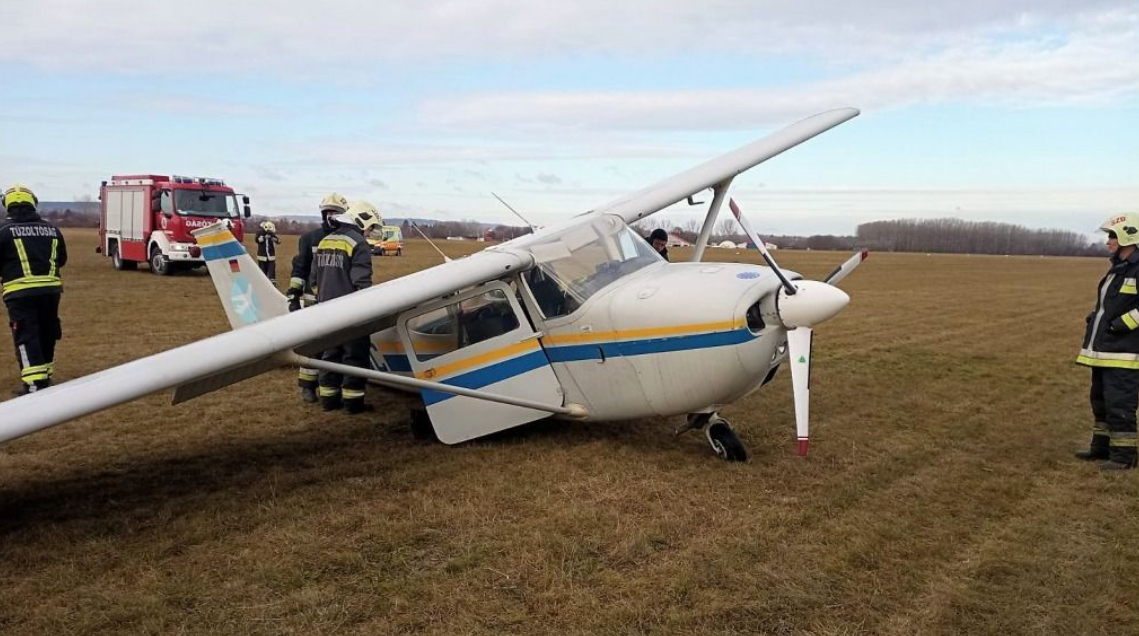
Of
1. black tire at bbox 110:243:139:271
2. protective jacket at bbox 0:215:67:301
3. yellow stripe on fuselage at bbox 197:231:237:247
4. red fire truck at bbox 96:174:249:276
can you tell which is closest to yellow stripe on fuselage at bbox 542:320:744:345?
yellow stripe on fuselage at bbox 197:231:237:247

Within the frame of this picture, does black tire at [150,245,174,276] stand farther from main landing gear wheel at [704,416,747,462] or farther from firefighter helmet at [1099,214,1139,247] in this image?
firefighter helmet at [1099,214,1139,247]

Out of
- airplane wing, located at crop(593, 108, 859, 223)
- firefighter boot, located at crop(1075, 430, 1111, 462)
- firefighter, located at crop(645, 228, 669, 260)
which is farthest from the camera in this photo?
firefighter, located at crop(645, 228, 669, 260)

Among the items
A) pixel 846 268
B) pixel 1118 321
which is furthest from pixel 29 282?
pixel 1118 321

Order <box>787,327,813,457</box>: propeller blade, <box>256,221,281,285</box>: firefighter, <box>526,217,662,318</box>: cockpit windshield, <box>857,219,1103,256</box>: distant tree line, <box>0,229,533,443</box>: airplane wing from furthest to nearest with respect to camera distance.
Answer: <box>857,219,1103,256</box>: distant tree line → <box>256,221,281,285</box>: firefighter → <box>526,217,662,318</box>: cockpit windshield → <box>787,327,813,457</box>: propeller blade → <box>0,229,533,443</box>: airplane wing

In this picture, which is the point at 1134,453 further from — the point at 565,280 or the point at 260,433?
the point at 260,433

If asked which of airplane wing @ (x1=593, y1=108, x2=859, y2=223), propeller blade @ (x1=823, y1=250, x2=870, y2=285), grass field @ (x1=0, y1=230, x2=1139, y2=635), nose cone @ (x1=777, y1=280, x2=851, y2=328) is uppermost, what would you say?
airplane wing @ (x1=593, y1=108, x2=859, y2=223)

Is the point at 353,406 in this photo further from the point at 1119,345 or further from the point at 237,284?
the point at 1119,345

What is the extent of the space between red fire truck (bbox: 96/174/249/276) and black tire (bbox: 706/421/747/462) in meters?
22.1

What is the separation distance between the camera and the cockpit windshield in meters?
6.56

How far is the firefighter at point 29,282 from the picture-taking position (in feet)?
26.3

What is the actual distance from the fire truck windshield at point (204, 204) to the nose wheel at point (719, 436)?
22653mm

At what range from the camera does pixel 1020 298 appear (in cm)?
2567

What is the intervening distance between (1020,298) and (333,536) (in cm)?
2687

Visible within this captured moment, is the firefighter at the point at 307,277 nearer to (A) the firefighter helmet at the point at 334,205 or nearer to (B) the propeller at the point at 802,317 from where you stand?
(A) the firefighter helmet at the point at 334,205
